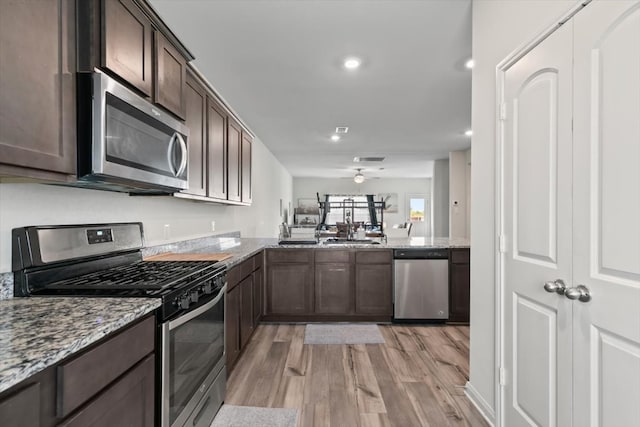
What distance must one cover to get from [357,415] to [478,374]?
2.71 ft

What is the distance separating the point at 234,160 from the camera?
3.54 metres

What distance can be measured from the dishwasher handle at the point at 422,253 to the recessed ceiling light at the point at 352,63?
2.00 m

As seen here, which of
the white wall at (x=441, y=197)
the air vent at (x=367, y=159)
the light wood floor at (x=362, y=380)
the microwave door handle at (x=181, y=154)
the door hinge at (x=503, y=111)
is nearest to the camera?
the door hinge at (x=503, y=111)

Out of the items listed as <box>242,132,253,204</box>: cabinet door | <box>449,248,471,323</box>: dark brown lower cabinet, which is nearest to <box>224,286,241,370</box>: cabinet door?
<box>242,132,253,204</box>: cabinet door

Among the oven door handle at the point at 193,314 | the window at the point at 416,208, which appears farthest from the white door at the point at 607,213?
the window at the point at 416,208

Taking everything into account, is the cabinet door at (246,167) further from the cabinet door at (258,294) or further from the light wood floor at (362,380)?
the light wood floor at (362,380)

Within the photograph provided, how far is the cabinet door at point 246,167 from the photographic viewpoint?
391cm

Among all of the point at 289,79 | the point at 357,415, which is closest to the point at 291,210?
the point at 289,79

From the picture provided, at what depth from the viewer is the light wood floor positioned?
205 cm

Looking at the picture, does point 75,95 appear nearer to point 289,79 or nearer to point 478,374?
point 289,79

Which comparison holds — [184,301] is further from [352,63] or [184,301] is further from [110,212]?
[352,63]

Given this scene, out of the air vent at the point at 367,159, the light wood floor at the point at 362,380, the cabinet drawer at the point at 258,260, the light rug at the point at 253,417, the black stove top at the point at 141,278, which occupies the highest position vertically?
the air vent at the point at 367,159

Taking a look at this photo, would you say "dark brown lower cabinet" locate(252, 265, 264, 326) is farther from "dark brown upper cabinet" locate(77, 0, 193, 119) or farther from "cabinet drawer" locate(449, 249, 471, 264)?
"cabinet drawer" locate(449, 249, 471, 264)

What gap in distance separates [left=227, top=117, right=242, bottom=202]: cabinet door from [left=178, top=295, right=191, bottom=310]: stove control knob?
1878mm
